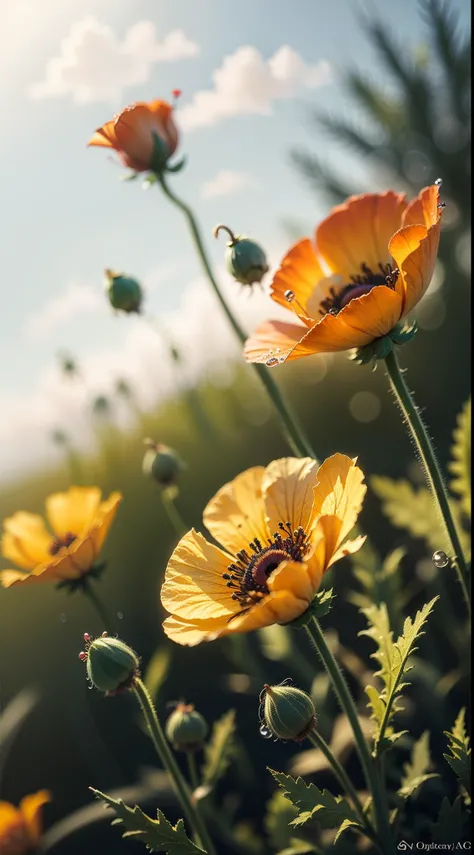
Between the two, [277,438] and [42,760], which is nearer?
[42,760]

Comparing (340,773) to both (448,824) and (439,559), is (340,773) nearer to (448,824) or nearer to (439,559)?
(448,824)

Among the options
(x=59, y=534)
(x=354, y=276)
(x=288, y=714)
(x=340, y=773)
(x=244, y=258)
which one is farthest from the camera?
(x=59, y=534)

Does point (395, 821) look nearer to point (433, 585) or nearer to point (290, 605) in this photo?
point (290, 605)

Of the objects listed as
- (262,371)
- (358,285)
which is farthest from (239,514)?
(358,285)

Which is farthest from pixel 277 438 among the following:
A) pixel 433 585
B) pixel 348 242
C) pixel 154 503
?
pixel 348 242

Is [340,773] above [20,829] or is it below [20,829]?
above

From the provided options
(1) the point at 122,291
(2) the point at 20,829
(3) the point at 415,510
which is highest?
(1) the point at 122,291
